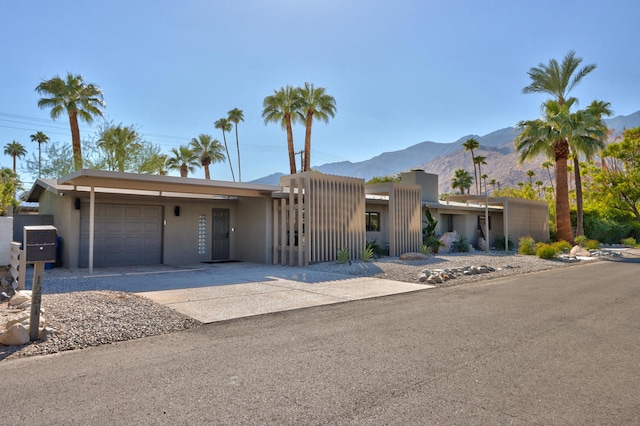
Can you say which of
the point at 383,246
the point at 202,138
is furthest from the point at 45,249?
the point at 202,138

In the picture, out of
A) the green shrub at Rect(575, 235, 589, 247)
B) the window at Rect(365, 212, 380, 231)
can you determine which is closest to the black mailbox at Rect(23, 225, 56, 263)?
the window at Rect(365, 212, 380, 231)

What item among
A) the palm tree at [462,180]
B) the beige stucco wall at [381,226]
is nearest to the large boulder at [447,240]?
the beige stucco wall at [381,226]

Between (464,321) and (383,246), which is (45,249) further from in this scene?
(383,246)

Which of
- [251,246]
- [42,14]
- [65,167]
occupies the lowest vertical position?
[251,246]

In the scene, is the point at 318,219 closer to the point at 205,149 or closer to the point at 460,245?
the point at 460,245

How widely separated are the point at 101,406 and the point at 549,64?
1147 inches

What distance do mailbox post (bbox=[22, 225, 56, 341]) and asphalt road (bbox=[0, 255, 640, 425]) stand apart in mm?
733

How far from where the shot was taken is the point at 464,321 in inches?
255

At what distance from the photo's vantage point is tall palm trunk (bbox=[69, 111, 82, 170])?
85.3 ft

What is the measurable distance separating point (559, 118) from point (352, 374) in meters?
23.7

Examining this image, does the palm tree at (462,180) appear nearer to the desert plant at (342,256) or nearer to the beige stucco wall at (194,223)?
the desert plant at (342,256)

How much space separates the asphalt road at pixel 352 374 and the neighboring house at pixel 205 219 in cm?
766

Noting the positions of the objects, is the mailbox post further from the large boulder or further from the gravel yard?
the large boulder

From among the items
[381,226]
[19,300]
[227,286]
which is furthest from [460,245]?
[19,300]
